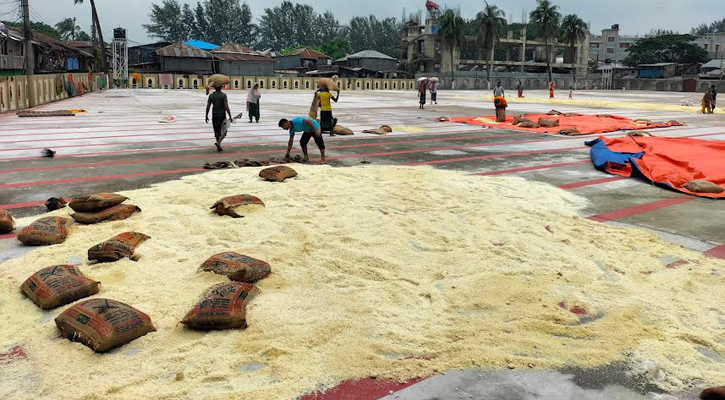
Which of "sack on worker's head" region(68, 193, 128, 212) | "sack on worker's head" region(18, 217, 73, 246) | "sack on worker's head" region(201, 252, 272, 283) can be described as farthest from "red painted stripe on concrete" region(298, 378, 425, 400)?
"sack on worker's head" region(68, 193, 128, 212)

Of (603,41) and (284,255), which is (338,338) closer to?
(284,255)

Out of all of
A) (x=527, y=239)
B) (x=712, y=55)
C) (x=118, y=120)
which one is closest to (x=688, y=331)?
(x=527, y=239)

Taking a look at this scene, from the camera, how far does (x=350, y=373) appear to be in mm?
3455

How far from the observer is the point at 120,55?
56031 millimetres

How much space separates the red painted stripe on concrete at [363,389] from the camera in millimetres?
3219

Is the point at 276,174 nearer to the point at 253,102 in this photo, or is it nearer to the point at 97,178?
the point at 97,178

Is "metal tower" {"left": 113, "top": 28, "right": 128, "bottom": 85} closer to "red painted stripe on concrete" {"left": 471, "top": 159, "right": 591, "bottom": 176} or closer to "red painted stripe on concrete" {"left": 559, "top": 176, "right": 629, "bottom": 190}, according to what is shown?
"red painted stripe on concrete" {"left": 471, "top": 159, "right": 591, "bottom": 176}

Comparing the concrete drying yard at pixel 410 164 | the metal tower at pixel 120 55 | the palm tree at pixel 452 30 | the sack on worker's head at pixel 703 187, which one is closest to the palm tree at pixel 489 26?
the palm tree at pixel 452 30

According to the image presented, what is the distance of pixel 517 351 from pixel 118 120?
19.8 metres

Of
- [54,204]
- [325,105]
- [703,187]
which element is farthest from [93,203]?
[703,187]

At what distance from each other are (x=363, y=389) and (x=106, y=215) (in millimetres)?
4437

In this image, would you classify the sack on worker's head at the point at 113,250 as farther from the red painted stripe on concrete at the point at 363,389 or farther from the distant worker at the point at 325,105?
the distant worker at the point at 325,105

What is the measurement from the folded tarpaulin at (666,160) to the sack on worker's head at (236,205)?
6.69 m

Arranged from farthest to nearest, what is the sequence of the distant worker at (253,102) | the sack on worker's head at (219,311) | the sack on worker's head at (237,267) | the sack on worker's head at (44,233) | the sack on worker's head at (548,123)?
the distant worker at (253,102) → the sack on worker's head at (548,123) → the sack on worker's head at (44,233) → the sack on worker's head at (237,267) → the sack on worker's head at (219,311)
